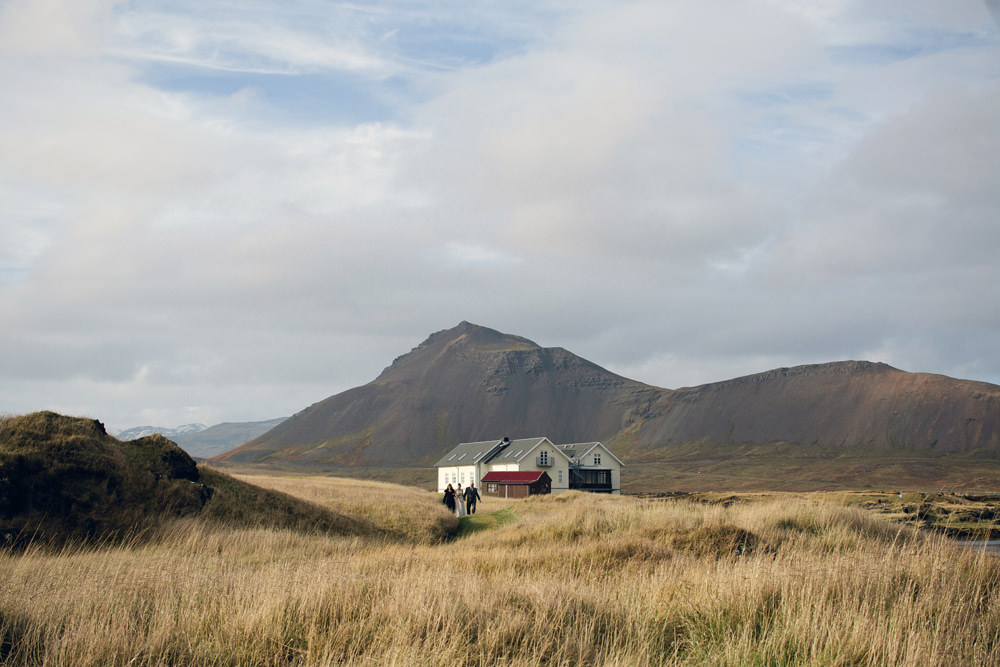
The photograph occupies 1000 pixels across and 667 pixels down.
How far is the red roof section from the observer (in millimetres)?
71875

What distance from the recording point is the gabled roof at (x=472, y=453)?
276 feet

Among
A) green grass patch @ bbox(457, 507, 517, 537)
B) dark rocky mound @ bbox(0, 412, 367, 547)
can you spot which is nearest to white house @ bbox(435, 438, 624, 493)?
green grass patch @ bbox(457, 507, 517, 537)

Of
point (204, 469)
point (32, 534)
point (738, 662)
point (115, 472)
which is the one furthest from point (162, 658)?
point (204, 469)

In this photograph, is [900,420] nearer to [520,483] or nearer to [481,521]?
[520,483]

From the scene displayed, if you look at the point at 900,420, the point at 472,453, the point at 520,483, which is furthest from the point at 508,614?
the point at 900,420

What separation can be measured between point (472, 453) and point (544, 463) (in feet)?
41.7

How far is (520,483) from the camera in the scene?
71.5 meters

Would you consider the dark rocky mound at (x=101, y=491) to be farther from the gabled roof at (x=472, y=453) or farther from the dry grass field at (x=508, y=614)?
the gabled roof at (x=472, y=453)

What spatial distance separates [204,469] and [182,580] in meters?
18.0

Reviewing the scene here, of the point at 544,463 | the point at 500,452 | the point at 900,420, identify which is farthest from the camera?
the point at 900,420

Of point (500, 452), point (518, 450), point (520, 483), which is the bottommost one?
point (520, 483)

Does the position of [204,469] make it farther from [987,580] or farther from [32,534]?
[987,580]

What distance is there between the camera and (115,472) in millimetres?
20672

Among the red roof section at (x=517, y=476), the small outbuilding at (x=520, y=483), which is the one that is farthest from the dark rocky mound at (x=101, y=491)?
the red roof section at (x=517, y=476)
